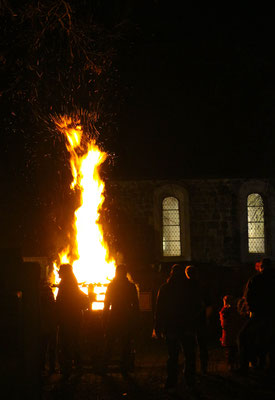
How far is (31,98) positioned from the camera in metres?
12.3

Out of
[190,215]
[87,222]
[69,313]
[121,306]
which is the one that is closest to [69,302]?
[69,313]

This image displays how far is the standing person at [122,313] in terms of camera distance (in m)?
9.78

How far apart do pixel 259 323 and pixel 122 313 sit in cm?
239

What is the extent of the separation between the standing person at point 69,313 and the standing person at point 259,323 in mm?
2908

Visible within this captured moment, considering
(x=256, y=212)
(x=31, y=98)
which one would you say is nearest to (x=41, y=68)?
(x=31, y=98)

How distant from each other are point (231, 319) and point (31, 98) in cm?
Result: 643

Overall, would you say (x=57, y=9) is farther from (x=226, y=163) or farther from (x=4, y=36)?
(x=226, y=163)

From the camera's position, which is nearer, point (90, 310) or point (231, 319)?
point (231, 319)

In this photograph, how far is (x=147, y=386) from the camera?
8750 mm

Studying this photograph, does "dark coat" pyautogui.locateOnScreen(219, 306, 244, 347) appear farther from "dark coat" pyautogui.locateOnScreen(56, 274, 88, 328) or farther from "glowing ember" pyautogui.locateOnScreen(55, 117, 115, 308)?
"glowing ember" pyautogui.locateOnScreen(55, 117, 115, 308)

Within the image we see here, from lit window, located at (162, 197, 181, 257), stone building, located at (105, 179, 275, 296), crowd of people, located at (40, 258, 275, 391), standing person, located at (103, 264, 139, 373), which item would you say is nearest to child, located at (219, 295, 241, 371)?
crowd of people, located at (40, 258, 275, 391)

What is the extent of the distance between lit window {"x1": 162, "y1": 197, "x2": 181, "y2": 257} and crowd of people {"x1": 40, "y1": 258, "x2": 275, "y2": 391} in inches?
406

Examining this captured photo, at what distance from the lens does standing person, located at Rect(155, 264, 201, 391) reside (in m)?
8.64

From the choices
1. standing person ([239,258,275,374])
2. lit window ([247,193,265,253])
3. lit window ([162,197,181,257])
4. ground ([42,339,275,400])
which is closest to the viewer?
ground ([42,339,275,400])
